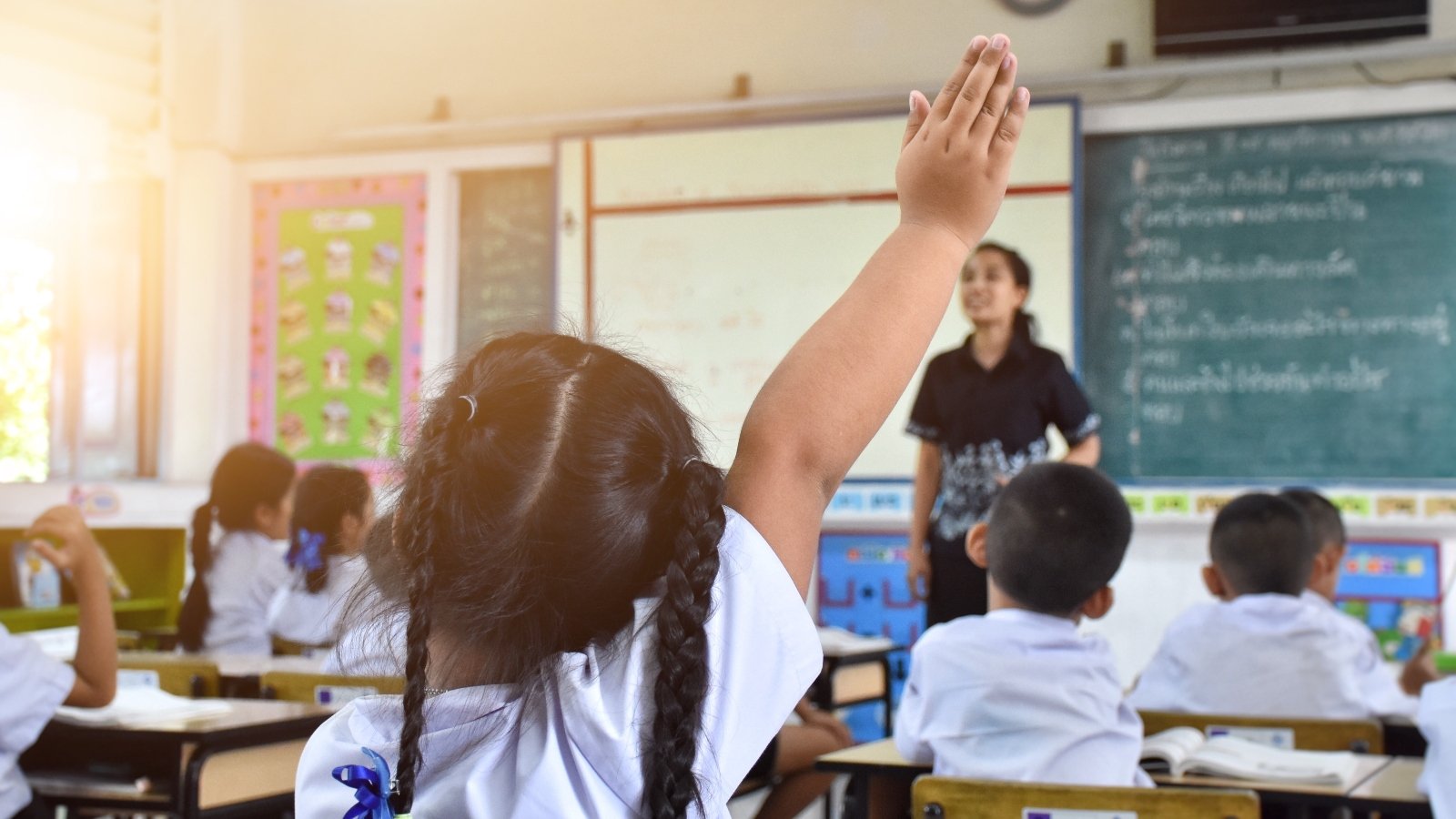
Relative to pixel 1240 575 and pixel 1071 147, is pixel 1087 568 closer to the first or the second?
pixel 1240 575

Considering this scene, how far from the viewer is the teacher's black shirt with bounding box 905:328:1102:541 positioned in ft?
10.7

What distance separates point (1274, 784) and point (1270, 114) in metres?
3.32

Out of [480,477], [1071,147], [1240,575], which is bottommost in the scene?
[1240,575]

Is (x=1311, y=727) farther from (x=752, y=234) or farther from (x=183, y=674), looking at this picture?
(x=752, y=234)

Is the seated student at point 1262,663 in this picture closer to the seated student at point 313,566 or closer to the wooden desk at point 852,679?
the wooden desk at point 852,679

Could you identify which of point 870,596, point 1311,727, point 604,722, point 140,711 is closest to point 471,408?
point 604,722

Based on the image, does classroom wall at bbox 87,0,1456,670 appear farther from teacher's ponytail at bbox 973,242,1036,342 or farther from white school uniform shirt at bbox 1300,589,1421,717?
white school uniform shirt at bbox 1300,589,1421,717

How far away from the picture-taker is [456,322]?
18.1 feet

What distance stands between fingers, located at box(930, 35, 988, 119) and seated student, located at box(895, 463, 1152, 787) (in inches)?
44.7

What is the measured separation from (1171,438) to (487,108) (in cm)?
298

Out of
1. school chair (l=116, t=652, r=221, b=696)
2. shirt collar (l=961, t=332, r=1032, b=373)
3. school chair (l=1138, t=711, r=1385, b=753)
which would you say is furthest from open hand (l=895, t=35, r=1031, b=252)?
shirt collar (l=961, t=332, r=1032, b=373)

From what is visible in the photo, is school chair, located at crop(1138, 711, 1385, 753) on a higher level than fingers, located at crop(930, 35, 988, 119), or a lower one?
lower

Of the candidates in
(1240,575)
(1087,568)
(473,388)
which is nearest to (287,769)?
(1087,568)

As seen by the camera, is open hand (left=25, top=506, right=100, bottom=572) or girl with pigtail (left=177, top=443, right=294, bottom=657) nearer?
open hand (left=25, top=506, right=100, bottom=572)
